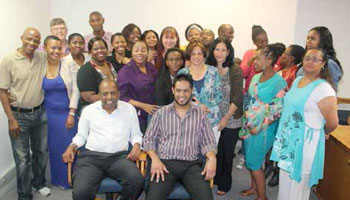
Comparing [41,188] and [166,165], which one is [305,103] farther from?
[41,188]

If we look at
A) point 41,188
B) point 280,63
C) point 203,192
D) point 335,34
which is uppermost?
point 335,34

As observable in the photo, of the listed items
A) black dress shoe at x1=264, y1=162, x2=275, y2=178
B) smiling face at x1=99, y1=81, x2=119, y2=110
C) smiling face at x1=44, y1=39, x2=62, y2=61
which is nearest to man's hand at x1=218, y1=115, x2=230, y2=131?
smiling face at x1=99, y1=81, x2=119, y2=110

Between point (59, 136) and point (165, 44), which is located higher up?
point (165, 44)

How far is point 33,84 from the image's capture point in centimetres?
305

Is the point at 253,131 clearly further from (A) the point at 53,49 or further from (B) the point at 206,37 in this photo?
(A) the point at 53,49

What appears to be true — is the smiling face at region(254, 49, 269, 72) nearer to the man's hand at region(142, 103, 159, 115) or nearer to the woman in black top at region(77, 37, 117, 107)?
the man's hand at region(142, 103, 159, 115)

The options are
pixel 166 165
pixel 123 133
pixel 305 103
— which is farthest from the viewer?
pixel 123 133

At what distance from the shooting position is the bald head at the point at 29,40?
2.88m

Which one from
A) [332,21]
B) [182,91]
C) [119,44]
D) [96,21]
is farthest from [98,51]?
[332,21]

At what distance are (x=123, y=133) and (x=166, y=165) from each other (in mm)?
511

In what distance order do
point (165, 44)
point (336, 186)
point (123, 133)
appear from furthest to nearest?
point (165, 44)
point (336, 186)
point (123, 133)

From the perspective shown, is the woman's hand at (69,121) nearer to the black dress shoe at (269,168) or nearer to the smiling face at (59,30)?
the smiling face at (59,30)

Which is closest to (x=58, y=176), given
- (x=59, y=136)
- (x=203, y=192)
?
(x=59, y=136)

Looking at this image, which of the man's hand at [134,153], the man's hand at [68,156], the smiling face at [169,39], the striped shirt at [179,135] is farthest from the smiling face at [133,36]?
the man's hand at [68,156]
